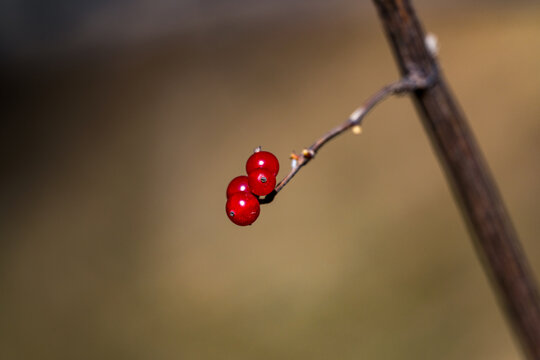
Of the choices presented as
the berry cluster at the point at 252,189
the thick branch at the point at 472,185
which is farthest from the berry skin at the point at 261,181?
the thick branch at the point at 472,185

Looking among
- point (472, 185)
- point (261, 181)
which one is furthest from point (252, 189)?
point (472, 185)

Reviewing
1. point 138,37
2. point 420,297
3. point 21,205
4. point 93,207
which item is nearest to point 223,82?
point 138,37

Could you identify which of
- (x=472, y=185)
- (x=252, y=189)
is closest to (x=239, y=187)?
(x=252, y=189)

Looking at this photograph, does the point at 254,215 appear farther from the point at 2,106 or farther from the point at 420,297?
the point at 2,106

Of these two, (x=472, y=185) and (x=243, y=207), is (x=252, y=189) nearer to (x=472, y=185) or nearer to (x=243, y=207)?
(x=243, y=207)

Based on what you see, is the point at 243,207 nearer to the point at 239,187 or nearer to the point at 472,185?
the point at 239,187
